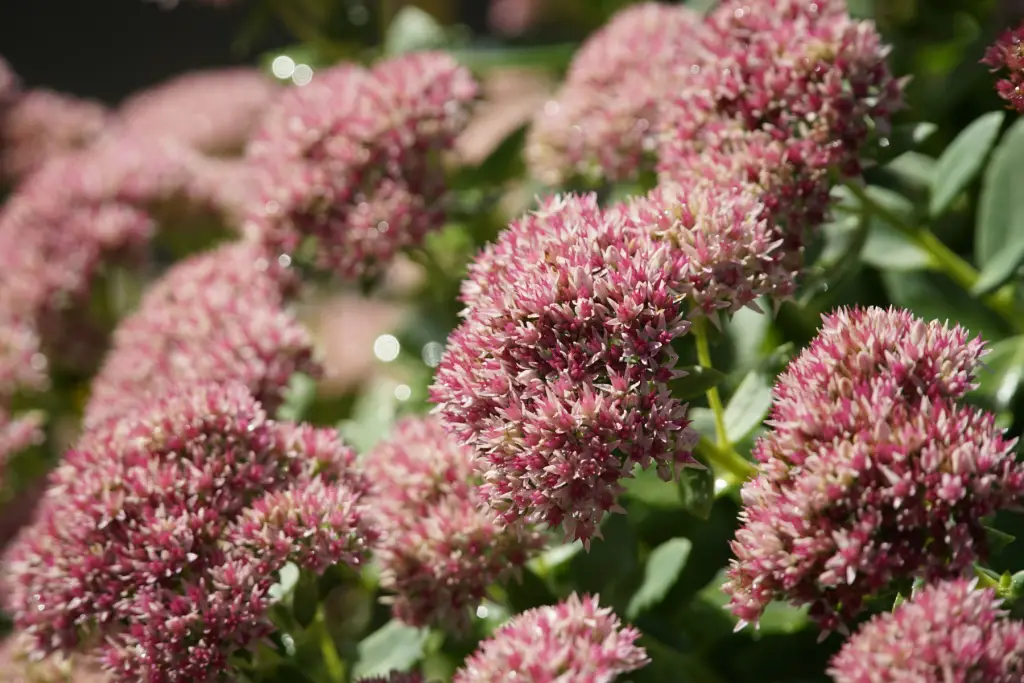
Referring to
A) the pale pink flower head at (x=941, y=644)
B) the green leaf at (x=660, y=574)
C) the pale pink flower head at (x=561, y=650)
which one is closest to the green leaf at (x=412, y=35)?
the green leaf at (x=660, y=574)

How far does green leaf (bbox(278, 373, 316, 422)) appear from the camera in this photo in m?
1.15

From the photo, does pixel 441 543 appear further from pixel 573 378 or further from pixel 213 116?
pixel 213 116

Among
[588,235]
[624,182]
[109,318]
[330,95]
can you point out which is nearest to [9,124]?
[109,318]

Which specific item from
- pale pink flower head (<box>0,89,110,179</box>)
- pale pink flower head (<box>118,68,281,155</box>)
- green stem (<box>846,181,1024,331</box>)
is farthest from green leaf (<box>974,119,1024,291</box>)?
pale pink flower head (<box>0,89,110,179</box>)

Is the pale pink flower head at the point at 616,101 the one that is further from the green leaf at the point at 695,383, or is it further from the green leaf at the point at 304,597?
the green leaf at the point at 304,597

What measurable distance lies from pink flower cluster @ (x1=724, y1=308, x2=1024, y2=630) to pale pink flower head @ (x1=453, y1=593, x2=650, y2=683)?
8cm

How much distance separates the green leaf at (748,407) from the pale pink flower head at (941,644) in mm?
236

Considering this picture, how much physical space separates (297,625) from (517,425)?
0.28 meters

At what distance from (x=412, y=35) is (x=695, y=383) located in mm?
819

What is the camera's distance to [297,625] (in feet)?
2.71

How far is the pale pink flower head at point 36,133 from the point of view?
5.70 feet

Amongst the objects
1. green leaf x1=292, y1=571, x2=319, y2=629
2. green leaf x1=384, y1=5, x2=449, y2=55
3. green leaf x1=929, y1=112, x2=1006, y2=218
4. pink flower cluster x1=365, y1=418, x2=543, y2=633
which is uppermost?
green leaf x1=384, y1=5, x2=449, y2=55

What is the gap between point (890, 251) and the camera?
101 centimetres

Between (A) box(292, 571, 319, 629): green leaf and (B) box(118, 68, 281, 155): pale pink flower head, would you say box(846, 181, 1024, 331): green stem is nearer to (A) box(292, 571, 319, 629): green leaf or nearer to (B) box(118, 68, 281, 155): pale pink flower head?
(A) box(292, 571, 319, 629): green leaf
